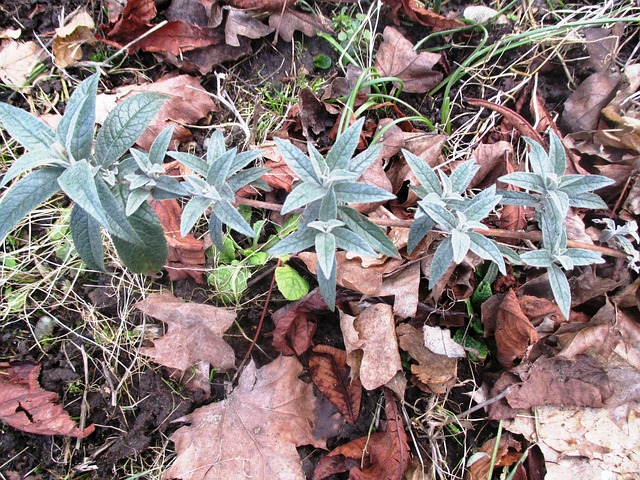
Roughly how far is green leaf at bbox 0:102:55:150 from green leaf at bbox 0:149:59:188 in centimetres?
5

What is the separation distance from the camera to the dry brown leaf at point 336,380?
8.36 feet

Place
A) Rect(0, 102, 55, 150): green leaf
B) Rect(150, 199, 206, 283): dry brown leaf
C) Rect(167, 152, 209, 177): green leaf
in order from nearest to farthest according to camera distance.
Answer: Rect(0, 102, 55, 150): green leaf
Rect(167, 152, 209, 177): green leaf
Rect(150, 199, 206, 283): dry brown leaf

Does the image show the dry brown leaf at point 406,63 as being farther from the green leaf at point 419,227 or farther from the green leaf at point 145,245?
the green leaf at point 145,245

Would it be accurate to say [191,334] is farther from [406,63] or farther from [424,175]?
[406,63]

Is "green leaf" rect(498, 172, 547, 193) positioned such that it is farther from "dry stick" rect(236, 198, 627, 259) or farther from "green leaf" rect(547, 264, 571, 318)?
"green leaf" rect(547, 264, 571, 318)

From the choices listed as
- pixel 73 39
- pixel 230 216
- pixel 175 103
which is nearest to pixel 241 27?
pixel 175 103

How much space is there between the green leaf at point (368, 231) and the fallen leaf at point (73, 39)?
2.03m

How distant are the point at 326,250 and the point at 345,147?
423mm

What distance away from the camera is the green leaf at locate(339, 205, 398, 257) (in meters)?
2.02

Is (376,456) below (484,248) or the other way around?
below

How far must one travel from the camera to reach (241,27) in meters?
2.91

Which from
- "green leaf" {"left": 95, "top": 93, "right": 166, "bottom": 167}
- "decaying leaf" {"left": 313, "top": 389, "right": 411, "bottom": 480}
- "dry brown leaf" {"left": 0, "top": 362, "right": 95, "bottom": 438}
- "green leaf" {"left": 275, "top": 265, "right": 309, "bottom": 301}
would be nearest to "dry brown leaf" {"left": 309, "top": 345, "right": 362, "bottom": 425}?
"decaying leaf" {"left": 313, "top": 389, "right": 411, "bottom": 480}

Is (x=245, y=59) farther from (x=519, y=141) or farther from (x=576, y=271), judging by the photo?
(x=576, y=271)

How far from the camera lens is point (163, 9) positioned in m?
3.00
